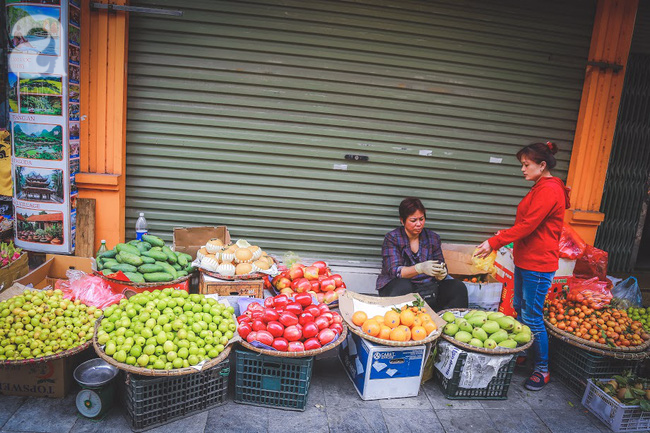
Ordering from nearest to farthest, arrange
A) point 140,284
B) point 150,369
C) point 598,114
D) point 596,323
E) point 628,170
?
point 150,369
point 140,284
point 596,323
point 598,114
point 628,170

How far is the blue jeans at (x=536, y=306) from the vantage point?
14.7ft

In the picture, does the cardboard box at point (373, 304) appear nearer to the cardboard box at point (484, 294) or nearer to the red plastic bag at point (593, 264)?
the cardboard box at point (484, 294)

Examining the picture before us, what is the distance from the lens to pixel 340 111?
18.7 feet

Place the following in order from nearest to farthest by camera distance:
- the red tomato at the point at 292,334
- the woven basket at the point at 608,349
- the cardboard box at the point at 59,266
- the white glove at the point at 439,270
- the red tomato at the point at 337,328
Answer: the red tomato at the point at 292,334
the red tomato at the point at 337,328
the woven basket at the point at 608,349
the white glove at the point at 439,270
the cardboard box at the point at 59,266

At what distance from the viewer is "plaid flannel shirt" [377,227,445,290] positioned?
16.8 feet

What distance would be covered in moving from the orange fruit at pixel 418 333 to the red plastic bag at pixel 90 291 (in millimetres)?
2706

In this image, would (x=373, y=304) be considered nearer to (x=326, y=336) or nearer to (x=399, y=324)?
(x=399, y=324)

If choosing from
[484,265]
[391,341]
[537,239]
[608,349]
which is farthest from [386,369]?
[484,265]

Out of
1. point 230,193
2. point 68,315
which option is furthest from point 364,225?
point 68,315

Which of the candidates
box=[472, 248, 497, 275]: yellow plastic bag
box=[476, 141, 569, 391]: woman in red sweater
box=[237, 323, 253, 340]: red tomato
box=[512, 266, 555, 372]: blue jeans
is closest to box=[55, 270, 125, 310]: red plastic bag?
box=[237, 323, 253, 340]: red tomato

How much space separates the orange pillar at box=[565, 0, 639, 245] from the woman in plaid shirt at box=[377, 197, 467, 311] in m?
2.23

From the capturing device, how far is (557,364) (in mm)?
4906

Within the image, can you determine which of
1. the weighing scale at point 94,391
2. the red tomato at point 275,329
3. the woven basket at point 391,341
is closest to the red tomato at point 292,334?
the red tomato at point 275,329

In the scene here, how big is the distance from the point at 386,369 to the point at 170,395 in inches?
71.2
